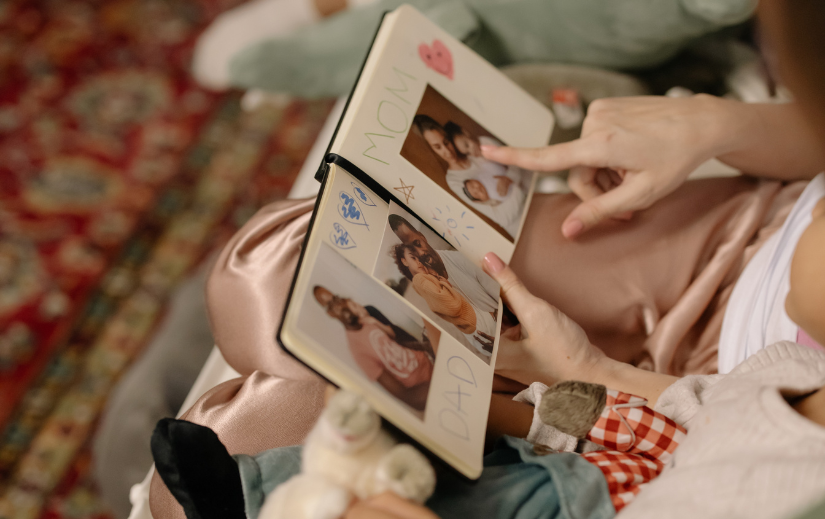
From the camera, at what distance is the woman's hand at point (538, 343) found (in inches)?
20.0

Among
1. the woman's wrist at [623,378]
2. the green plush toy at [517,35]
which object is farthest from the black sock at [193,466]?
the green plush toy at [517,35]

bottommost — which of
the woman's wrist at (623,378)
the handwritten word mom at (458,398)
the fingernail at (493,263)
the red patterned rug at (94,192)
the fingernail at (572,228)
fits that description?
the red patterned rug at (94,192)

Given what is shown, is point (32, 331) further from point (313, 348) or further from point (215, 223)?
point (313, 348)

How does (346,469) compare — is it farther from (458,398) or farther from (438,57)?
(438,57)

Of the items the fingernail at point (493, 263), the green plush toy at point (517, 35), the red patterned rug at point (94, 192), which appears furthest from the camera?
the red patterned rug at point (94, 192)

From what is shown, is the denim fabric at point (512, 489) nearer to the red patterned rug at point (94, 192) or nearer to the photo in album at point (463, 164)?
the photo in album at point (463, 164)

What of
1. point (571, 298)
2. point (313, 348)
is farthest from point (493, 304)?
point (313, 348)

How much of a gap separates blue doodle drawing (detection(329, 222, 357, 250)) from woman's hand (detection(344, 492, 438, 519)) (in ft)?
0.58

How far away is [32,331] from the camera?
1123mm

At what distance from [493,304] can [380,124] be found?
197 mm

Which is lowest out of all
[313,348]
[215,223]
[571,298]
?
[215,223]

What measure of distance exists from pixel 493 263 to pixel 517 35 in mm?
504

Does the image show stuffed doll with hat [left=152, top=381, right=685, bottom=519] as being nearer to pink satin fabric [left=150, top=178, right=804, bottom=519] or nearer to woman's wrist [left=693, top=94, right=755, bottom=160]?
pink satin fabric [left=150, top=178, right=804, bottom=519]

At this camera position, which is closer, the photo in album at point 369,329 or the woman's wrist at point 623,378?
the photo in album at point 369,329
